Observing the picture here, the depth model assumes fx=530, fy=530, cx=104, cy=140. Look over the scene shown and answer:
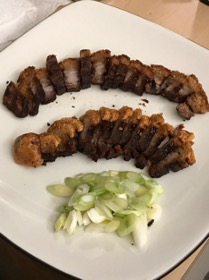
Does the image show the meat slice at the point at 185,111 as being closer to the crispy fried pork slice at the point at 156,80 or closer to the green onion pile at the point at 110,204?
the crispy fried pork slice at the point at 156,80

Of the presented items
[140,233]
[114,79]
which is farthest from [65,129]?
[140,233]

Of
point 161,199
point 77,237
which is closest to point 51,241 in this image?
point 77,237

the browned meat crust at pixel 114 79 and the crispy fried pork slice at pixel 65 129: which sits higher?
the browned meat crust at pixel 114 79

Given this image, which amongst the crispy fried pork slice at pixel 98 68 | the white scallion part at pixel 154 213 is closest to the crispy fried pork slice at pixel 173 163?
the white scallion part at pixel 154 213

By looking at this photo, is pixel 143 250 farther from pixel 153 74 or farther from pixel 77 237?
pixel 153 74

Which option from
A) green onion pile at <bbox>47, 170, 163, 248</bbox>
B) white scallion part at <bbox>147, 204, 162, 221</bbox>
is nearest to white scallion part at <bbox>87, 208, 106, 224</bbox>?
green onion pile at <bbox>47, 170, 163, 248</bbox>

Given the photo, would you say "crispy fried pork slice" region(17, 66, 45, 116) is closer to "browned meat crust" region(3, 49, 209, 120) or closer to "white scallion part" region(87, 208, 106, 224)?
"browned meat crust" region(3, 49, 209, 120)
